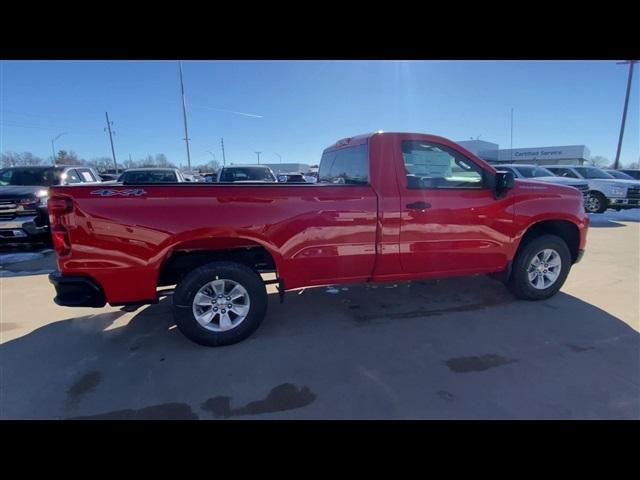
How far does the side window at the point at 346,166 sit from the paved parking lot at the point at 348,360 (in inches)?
64.9

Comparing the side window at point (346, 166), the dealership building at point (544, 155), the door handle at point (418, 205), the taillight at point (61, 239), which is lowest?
the taillight at point (61, 239)

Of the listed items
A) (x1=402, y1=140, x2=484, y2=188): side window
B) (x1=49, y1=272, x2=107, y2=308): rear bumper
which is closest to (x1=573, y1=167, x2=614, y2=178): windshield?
(x1=402, y1=140, x2=484, y2=188): side window

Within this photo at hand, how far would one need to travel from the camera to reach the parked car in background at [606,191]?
1236 cm

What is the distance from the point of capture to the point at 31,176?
28.2ft

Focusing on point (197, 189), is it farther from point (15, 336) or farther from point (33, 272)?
point (33, 272)

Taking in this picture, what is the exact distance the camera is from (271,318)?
3990 mm

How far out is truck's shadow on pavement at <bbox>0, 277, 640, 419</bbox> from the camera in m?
2.44

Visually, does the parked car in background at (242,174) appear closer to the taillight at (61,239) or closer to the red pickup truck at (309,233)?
the red pickup truck at (309,233)

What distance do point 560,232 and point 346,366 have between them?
369 centimetres

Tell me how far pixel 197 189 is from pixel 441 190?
2.59 m

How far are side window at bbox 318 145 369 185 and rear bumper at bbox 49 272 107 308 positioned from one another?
2.83 m

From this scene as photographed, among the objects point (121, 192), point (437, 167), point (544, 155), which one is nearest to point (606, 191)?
point (437, 167)

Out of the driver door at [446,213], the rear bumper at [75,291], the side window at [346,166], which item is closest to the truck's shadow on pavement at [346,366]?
the rear bumper at [75,291]
